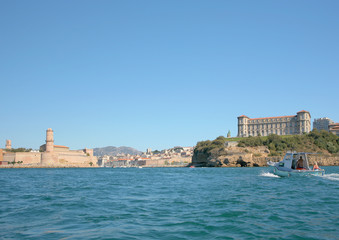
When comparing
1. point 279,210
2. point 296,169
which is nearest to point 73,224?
point 279,210

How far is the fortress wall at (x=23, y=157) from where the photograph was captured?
10250 cm

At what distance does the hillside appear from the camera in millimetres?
90625

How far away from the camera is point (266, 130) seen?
138 m

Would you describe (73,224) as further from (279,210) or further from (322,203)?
(322,203)

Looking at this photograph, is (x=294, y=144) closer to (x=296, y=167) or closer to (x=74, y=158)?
(x=296, y=167)

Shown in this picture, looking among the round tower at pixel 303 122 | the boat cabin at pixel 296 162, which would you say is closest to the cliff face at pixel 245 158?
the round tower at pixel 303 122

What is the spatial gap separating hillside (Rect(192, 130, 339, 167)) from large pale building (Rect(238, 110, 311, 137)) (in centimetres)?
2648

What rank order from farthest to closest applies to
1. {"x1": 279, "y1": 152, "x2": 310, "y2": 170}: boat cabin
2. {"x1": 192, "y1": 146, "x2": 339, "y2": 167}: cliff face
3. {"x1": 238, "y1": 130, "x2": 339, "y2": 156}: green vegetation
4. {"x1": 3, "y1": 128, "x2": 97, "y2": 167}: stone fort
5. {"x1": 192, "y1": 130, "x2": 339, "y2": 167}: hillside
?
{"x1": 3, "y1": 128, "x2": 97, "y2": 167}: stone fort
{"x1": 238, "y1": 130, "x2": 339, "y2": 156}: green vegetation
{"x1": 192, "y1": 130, "x2": 339, "y2": 167}: hillside
{"x1": 192, "y1": 146, "x2": 339, "y2": 167}: cliff face
{"x1": 279, "y1": 152, "x2": 310, "y2": 170}: boat cabin

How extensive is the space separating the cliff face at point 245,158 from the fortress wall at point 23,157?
5812 centimetres

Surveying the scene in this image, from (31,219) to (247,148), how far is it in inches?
3593

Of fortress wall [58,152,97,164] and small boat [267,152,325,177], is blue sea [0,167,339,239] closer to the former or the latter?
small boat [267,152,325,177]

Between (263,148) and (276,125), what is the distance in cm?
4452

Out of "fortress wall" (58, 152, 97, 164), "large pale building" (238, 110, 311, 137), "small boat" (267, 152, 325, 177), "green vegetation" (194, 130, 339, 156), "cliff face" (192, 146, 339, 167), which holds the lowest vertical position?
"fortress wall" (58, 152, 97, 164)

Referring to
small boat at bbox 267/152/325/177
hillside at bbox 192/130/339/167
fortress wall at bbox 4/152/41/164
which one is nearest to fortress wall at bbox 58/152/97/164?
fortress wall at bbox 4/152/41/164
